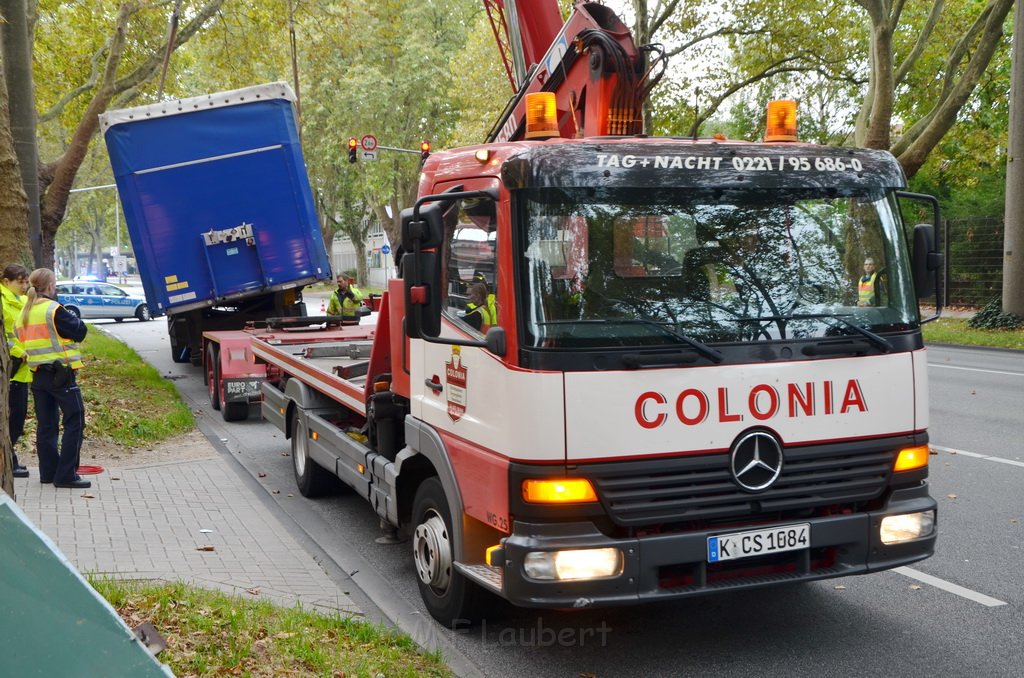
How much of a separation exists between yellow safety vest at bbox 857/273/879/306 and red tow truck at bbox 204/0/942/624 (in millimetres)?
11

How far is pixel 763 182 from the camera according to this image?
15.6ft

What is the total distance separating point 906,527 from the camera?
4.79 metres

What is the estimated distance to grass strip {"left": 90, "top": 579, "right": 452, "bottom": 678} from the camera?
4.29 meters

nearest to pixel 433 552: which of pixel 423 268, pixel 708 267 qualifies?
pixel 423 268

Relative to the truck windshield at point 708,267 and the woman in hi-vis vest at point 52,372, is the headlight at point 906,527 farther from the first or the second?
the woman in hi-vis vest at point 52,372

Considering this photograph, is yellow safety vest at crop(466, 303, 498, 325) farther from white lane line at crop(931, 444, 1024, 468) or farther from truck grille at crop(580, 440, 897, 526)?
white lane line at crop(931, 444, 1024, 468)

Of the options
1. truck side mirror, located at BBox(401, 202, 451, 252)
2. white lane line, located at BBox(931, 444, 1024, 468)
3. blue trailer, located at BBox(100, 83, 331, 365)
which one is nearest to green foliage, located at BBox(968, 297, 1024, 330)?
white lane line, located at BBox(931, 444, 1024, 468)

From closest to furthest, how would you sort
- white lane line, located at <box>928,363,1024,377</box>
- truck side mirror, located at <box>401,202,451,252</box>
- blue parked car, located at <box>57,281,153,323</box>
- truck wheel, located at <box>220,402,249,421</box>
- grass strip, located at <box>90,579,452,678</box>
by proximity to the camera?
grass strip, located at <box>90,579,452,678</box>
truck side mirror, located at <box>401,202,451,252</box>
truck wheel, located at <box>220,402,249,421</box>
white lane line, located at <box>928,363,1024,377</box>
blue parked car, located at <box>57,281,153,323</box>

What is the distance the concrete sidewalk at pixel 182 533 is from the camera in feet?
18.8

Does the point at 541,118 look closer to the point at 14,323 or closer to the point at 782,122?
the point at 782,122

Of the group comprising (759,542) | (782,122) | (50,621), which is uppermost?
(782,122)

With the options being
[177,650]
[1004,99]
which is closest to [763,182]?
[177,650]

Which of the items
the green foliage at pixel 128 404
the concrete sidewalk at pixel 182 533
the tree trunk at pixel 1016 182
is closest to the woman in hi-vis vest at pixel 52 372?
the concrete sidewalk at pixel 182 533

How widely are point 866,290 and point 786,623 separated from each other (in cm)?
175
